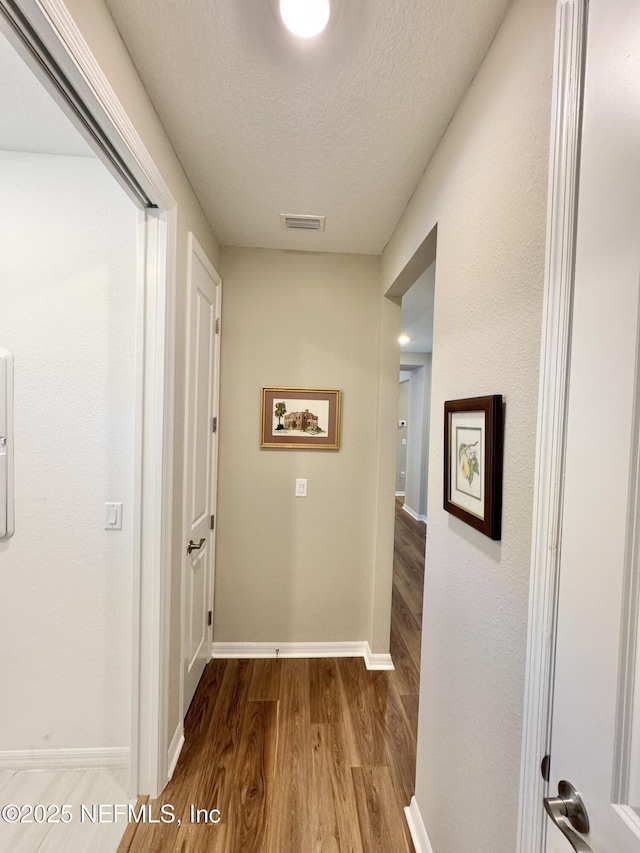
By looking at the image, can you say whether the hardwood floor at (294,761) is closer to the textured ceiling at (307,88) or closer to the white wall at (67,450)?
the white wall at (67,450)

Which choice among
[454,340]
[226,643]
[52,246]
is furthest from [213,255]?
[226,643]

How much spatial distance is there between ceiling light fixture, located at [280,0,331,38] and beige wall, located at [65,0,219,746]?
1.49 feet

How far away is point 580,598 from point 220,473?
6.24ft

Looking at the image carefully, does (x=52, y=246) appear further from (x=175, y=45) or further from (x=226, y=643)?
(x=226, y=643)

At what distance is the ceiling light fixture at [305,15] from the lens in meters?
0.81

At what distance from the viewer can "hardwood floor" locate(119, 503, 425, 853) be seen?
1.24 m

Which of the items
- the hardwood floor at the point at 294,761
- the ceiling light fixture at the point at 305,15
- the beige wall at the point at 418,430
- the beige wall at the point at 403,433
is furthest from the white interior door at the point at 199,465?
the beige wall at the point at 403,433

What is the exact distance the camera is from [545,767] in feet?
2.11

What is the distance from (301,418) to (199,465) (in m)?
0.68

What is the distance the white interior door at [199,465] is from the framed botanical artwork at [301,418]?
33cm

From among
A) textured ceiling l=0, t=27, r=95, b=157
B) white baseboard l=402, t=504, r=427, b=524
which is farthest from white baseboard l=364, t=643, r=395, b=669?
white baseboard l=402, t=504, r=427, b=524

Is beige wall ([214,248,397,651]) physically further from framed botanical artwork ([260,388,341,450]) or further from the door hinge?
the door hinge

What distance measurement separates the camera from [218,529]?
7.03ft

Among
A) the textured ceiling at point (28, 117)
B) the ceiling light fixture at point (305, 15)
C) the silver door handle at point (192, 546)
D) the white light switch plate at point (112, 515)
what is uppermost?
the textured ceiling at point (28, 117)
